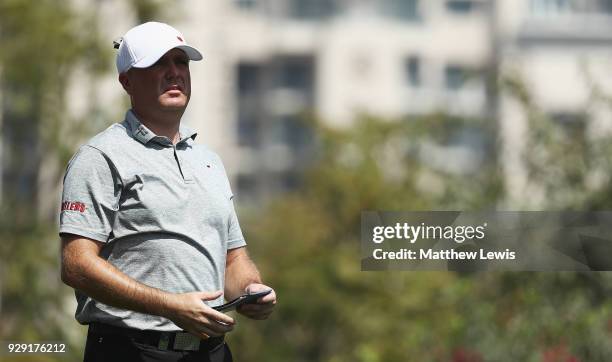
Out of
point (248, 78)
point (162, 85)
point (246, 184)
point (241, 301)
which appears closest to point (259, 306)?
point (241, 301)

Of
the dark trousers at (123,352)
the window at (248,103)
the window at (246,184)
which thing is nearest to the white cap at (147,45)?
the dark trousers at (123,352)

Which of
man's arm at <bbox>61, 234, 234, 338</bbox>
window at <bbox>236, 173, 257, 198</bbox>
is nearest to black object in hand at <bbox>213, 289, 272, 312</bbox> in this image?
man's arm at <bbox>61, 234, 234, 338</bbox>

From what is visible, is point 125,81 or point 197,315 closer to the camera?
point 197,315

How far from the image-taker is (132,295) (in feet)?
15.7

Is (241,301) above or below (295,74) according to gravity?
below

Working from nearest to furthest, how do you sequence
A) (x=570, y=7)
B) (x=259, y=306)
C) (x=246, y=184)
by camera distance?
(x=259, y=306)
(x=570, y=7)
(x=246, y=184)

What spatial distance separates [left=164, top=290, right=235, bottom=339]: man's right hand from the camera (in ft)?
15.5

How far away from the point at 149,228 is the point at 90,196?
204 millimetres

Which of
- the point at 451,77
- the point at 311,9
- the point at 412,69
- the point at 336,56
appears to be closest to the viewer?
the point at 451,77

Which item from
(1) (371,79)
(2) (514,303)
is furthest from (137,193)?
(1) (371,79)

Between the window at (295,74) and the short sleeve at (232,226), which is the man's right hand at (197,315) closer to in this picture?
the short sleeve at (232,226)

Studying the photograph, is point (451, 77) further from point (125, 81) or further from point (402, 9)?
point (125, 81)

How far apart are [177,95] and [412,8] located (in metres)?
62.4

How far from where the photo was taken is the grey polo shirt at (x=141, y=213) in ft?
16.0
